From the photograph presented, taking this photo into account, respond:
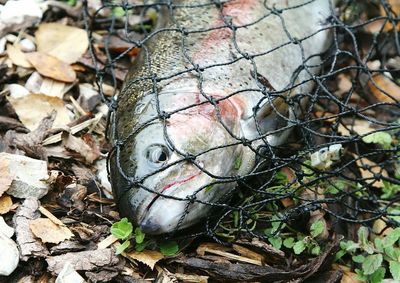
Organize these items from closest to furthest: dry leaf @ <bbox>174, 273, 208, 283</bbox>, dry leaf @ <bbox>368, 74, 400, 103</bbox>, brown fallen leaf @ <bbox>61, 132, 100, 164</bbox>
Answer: dry leaf @ <bbox>174, 273, 208, 283</bbox>
brown fallen leaf @ <bbox>61, 132, 100, 164</bbox>
dry leaf @ <bbox>368, 74, 400, 103</bbox>

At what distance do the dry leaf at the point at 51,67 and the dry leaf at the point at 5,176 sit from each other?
868 millimetres

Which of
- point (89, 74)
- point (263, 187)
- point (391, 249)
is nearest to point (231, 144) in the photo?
point (263, 187)

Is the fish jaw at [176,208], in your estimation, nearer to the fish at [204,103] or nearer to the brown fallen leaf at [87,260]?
the fish at [204,103]

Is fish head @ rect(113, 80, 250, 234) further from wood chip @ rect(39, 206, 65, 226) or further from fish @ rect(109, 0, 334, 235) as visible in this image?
wood chip @ rect(39, 206, 65, 226)

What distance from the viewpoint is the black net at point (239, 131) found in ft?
10.9

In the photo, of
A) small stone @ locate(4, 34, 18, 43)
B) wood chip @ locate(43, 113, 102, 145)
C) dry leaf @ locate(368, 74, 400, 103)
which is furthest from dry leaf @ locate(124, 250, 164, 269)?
dry leaf @ locate(368, 74, 400, 103)

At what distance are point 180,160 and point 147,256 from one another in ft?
1.46

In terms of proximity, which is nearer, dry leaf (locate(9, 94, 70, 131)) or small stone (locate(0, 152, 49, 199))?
small stone (locate(0, 152, 49, 199))

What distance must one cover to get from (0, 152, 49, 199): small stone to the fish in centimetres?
34

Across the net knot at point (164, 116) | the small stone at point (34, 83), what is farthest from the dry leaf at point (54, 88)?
the net knot at point (164, 116)

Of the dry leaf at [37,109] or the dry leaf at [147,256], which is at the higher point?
the dry leaf at [37,109]

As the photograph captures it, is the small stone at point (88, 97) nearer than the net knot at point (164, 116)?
No

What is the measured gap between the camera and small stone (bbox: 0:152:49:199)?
11.3ft


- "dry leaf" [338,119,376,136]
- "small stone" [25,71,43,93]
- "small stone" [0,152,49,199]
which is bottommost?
"dry leaf" [338,119,376,136]
